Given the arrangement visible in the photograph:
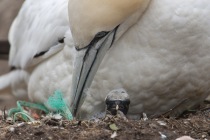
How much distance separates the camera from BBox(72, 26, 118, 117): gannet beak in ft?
17.7

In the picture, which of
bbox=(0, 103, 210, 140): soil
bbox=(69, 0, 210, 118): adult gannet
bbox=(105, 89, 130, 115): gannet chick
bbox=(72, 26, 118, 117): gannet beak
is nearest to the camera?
bbox=(0, 103, 210, 140): soil

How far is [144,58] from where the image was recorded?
5621 mm

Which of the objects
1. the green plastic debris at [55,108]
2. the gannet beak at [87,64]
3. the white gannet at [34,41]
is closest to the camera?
the gannet beak at [87,64]

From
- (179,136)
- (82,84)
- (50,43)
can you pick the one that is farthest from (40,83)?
(179,136)

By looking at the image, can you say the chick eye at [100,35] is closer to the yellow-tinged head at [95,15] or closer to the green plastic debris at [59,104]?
the yellow-tinged head at [95,15]

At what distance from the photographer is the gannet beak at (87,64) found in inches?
213

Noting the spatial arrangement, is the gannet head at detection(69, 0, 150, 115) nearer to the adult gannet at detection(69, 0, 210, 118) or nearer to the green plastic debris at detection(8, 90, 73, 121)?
the adult gannet at detection(69, 0, 210, 118)

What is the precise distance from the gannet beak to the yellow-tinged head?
0.08m

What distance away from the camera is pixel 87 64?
548cm

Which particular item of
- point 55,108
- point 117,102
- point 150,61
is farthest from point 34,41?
point 117,102

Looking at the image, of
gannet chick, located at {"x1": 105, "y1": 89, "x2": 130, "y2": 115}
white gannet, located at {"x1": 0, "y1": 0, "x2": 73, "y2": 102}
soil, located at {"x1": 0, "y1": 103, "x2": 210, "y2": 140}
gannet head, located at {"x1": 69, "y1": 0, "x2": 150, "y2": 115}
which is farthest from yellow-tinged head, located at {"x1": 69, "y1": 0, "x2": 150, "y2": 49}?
white gannet, located at {"x1": 0, "y1": 0, "x2": 73, "y2": 102}

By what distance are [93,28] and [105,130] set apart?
797mm

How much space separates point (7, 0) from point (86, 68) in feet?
18.0

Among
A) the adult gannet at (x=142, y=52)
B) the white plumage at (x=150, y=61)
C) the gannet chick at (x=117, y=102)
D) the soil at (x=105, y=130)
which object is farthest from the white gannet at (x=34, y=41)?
the soil at (x=105, y=130)
